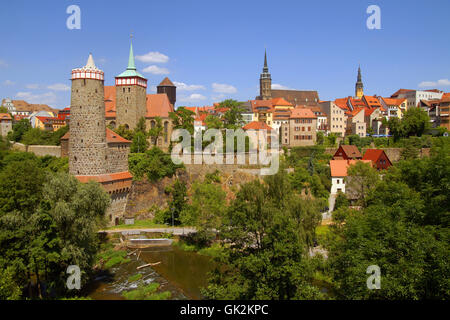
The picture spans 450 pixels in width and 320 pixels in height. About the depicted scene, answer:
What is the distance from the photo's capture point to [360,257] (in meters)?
17.0

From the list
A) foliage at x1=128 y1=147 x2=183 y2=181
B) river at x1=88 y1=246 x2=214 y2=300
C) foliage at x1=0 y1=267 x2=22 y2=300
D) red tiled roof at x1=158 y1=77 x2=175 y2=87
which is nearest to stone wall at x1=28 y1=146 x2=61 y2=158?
foliage at x1=128 y1=147 x2=183 y2=181

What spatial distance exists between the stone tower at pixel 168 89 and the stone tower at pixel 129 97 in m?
14.5

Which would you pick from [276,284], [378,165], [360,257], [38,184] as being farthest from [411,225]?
[378,165]

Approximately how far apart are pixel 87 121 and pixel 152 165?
909 cm

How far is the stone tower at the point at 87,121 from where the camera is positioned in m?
34.7

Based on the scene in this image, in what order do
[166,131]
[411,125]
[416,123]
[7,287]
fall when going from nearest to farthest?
[7,287] → [166,131] → [416,123] → [411,125]

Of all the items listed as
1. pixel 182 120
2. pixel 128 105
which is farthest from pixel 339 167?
pixel 128 105

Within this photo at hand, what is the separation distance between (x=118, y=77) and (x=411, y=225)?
4211 centimetres

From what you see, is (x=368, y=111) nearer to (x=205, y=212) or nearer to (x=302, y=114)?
(x=302, y=114)

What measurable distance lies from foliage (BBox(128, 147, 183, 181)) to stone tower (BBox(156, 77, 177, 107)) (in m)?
23.6

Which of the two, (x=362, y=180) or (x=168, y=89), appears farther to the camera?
(x=168, y=89)

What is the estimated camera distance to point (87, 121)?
35250mm

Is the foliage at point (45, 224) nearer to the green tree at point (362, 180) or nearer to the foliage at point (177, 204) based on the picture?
the foliage at point (177, 204)

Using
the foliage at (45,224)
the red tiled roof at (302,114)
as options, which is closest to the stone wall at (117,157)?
the foliage at (45,224)
